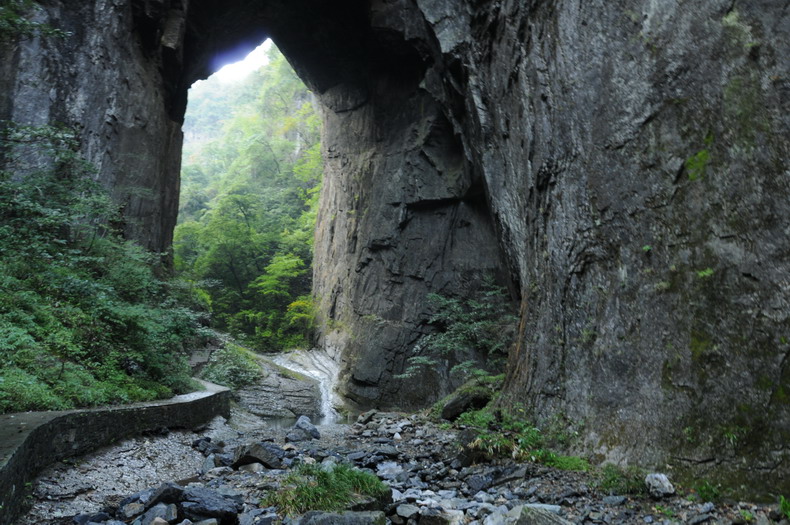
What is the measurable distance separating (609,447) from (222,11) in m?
18.4

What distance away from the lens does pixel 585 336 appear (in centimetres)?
650

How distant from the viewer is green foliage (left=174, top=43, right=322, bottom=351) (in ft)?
70.8

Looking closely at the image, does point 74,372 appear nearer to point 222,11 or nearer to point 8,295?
point 8,295

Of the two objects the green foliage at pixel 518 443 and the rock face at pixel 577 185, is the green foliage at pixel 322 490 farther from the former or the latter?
the rock face at pixel 577 185

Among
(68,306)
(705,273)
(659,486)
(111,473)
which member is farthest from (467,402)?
(68,306)

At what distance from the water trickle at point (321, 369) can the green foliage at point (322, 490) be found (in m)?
9.99

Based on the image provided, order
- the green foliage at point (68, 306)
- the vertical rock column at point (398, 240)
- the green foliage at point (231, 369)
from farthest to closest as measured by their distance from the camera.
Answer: the vertical rock column at point (398, 240), the green foliage at point (231, 369), the green foliage at point (68, 306)

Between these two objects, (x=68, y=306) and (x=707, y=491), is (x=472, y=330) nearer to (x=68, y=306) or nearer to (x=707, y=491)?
(x=707, y=491)

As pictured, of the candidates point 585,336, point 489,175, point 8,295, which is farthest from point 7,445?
point 489,175

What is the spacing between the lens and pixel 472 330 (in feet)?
42.2

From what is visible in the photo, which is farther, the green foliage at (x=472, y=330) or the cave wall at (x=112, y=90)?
the green foliage at (x=472, y=330)

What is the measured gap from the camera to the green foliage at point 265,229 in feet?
70.8

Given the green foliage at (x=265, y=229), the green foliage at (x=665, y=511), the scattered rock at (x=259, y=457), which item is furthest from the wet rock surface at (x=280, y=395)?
the green foliage at (x=665, y=511)

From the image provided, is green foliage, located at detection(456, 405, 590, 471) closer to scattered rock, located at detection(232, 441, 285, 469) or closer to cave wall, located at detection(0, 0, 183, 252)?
scattered rock, located at detection(232, 441, 285, 469)
